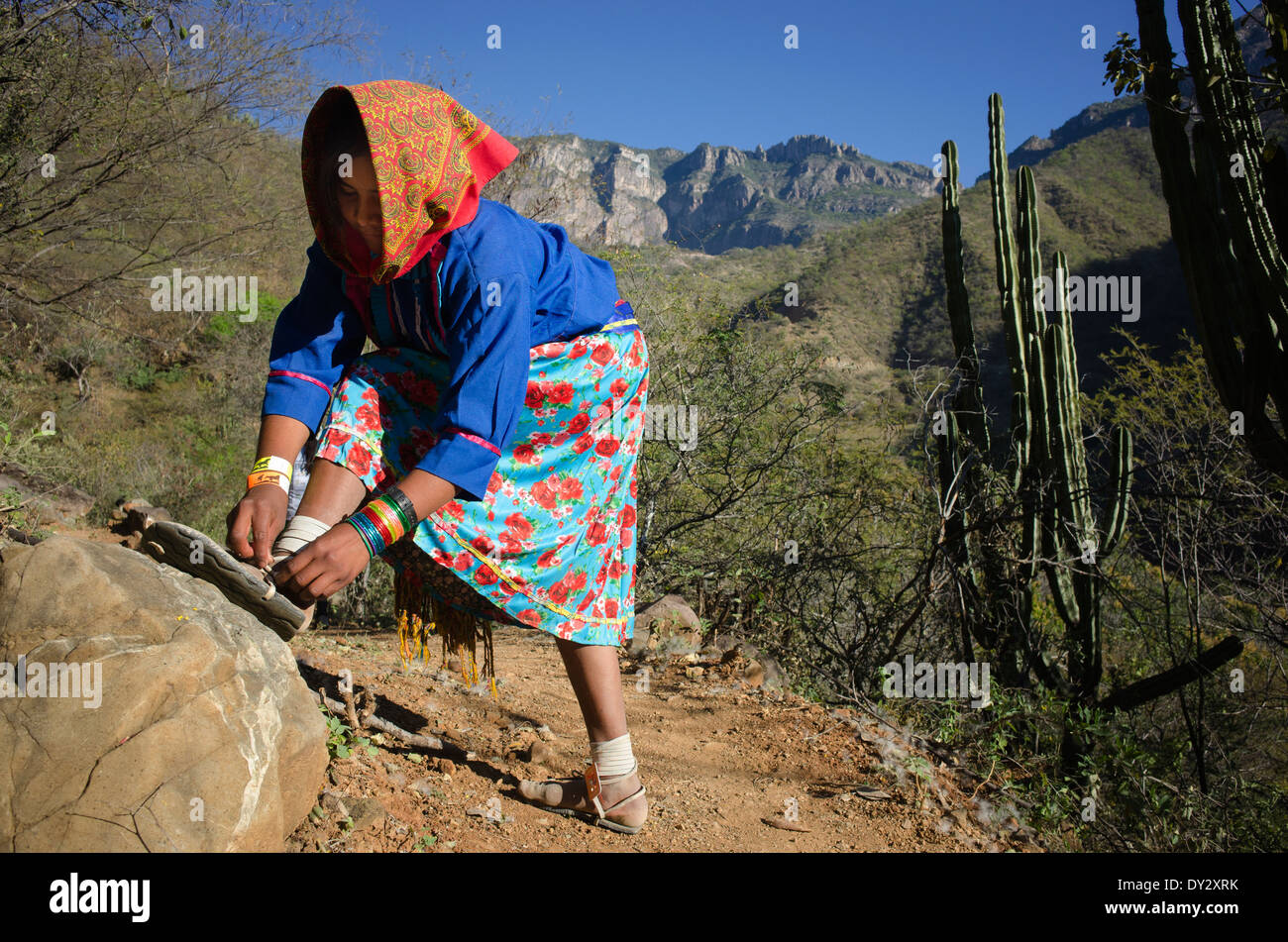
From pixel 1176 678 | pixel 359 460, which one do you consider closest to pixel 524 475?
pixel 359 460

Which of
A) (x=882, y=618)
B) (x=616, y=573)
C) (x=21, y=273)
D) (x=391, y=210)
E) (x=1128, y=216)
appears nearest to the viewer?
(x=391, y=210)

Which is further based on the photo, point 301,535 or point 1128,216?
point 1128,216

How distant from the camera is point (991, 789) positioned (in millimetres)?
3311

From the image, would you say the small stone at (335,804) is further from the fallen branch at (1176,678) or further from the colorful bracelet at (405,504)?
the fallen branch at (1176,678)

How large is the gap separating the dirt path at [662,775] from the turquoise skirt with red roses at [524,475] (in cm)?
56

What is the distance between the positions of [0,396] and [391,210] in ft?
29.5

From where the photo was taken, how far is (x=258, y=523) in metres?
1.71

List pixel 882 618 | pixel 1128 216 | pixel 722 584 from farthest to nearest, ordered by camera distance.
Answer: pixel 1128 216, pixel 722 584, pixel 882 618

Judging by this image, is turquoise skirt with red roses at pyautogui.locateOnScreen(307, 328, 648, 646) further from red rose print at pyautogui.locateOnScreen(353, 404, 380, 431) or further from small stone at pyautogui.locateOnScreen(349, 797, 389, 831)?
small stone at pyautogui.locateOnScreen(349, 797, 389, 831)

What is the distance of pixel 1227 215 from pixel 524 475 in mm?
3960

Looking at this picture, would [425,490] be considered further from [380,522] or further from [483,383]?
[483,383]

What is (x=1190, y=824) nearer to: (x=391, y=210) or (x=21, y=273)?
(x=391, y=210)

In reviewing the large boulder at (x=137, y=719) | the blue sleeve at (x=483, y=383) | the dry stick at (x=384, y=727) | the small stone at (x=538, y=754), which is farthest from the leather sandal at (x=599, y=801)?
the blue sleeve at (x=483, y=383)

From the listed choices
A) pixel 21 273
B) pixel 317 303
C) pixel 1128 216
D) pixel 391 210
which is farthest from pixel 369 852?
pixel 1128 216
